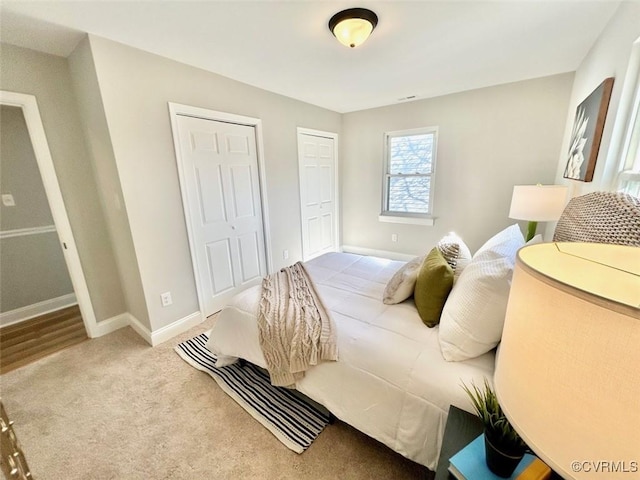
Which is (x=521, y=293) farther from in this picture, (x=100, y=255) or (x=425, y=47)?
(x=100, y=255)

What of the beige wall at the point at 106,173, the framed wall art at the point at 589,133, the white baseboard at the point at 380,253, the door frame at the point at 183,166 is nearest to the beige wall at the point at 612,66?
the framed wall art at the point at 589,133

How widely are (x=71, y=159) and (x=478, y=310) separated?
3125mm

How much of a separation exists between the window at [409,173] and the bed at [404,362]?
2239 mm

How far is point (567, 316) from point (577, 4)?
7.59ft

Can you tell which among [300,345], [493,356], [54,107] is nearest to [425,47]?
[493,356]

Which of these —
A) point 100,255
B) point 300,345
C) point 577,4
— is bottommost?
point 300,345

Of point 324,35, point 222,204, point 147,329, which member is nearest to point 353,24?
point 324,35

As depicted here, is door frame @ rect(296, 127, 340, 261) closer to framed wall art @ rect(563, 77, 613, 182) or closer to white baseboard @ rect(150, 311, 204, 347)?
white baseboard @ rect(150, 311, 204, 347)

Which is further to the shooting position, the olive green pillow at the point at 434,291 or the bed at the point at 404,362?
the olive green pillow at the point at 434,291

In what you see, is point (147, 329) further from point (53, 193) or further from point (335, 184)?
point (335, 184)

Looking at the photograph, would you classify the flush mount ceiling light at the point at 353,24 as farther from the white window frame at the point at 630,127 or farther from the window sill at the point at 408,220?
the window sill at the point at 408,220

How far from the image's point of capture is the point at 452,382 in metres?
1.09

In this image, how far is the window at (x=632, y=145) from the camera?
1295mm

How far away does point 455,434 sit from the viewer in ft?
2.95
